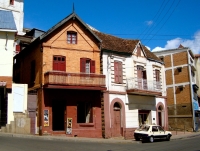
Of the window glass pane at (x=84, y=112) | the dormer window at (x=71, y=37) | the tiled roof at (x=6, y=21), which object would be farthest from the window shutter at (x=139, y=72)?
the tiled roof at (x=6, y=21)

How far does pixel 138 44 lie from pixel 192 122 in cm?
1568

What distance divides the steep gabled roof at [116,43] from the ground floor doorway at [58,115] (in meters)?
6.57

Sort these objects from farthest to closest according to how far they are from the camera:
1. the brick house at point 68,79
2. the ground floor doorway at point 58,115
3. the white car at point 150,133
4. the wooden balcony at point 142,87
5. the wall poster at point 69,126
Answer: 1. the wooden balcony at point 142,87
2. the ground floor doorway at point 58,115
3. the wall poster at point 69,126
4. the brick house at point 68,79
5. the white car at point 150,133

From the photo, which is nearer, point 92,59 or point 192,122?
point 92,59

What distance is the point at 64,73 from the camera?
23688 millimetres

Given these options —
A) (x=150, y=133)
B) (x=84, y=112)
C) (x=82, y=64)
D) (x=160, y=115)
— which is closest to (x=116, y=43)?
(x=82, y=64)

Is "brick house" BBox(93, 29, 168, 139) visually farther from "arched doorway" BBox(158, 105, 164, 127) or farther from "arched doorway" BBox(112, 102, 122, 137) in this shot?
"arched doorway" BBox(158, 105, 164, 127)

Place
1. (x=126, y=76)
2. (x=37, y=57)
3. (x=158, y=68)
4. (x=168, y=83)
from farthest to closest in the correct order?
1. (x=168, y=83)
2. (x=158, y=68)
3. (x=126, y=76)
4. (x=37, y=57)

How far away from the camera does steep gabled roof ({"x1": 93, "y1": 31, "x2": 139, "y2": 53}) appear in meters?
27.6

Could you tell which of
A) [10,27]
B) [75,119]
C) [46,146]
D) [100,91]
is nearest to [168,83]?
[100,91]

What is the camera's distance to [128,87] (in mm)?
28062

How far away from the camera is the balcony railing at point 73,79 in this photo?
76.1 ft

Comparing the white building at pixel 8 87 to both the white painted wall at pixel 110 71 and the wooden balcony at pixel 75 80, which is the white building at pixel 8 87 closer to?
the wooden balcony at pixel 75 80

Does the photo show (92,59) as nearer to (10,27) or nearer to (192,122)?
(10,27)
